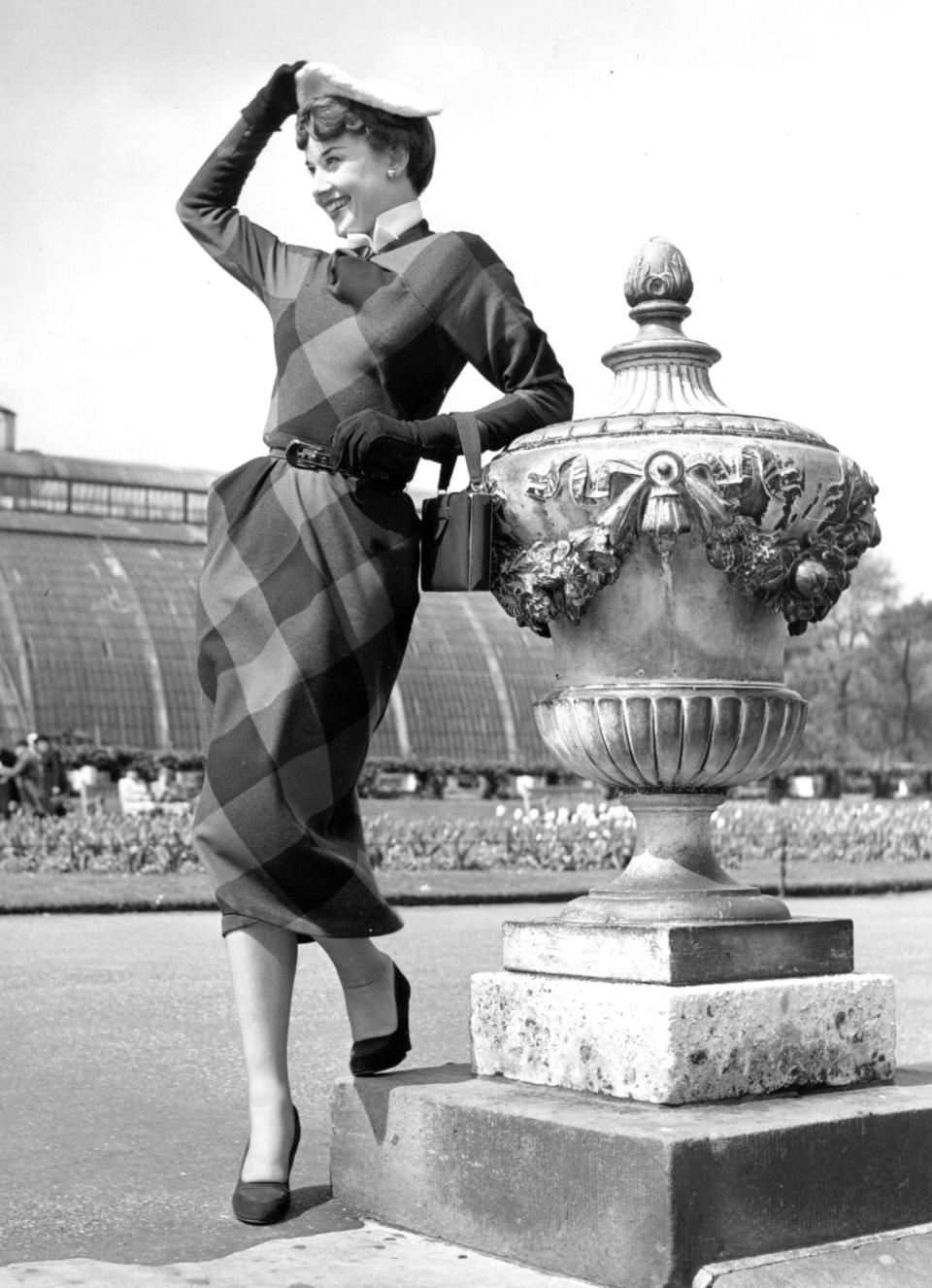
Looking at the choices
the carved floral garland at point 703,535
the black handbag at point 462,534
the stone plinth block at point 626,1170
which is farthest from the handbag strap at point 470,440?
the stone plinth block at point 626,1170

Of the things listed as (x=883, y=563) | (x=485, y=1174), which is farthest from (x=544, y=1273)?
(x=883, y=563)

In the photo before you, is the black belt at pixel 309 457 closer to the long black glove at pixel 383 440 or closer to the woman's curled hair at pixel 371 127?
the long black glove at pixel 383 440

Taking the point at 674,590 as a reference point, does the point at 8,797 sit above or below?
below

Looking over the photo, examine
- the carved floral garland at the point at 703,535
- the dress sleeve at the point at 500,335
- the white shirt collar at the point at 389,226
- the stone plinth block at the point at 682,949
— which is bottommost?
the stone plinth block at the point at 682,949

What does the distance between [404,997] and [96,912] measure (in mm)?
8381

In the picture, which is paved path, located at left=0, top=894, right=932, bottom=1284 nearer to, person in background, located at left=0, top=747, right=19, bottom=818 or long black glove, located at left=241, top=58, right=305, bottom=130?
long black glove, located at left=241, top=58, right=305, bottom=130

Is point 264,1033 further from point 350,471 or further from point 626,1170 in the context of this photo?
point 350,471

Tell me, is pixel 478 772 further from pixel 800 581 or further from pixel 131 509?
pixel 800 581

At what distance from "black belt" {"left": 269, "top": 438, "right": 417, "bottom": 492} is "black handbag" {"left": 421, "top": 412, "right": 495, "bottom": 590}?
92 mm

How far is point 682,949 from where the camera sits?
3.23 meters

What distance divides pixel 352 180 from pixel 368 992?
5.53ft

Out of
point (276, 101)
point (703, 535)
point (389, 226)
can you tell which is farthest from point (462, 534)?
point (276, 101)

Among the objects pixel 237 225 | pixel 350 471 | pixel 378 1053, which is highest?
pixel 237 225

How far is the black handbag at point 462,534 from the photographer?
3.39 meters
